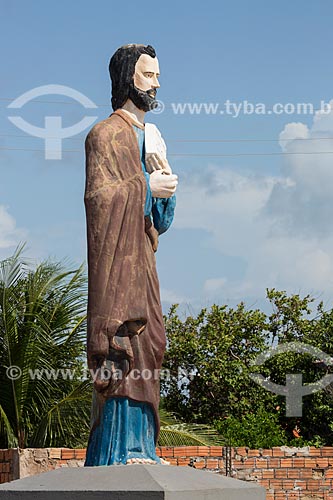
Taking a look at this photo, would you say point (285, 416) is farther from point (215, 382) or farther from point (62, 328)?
point (62, 328)

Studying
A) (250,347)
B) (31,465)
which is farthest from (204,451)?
(250,347)

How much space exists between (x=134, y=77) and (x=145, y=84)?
8 centimetres

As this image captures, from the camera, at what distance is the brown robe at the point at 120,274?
5848mm

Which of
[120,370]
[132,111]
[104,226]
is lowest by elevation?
[120,370]

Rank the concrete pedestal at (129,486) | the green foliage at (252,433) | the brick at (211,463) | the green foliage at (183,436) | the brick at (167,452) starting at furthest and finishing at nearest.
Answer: the green foliage at (252,433) < the green foliage at (183,436) < the brick at (211,463) < the brick at (167,452) < the concrete pedestal at (129,486)

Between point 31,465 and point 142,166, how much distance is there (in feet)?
17.1

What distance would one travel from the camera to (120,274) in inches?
233

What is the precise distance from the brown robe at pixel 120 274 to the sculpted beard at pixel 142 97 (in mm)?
315

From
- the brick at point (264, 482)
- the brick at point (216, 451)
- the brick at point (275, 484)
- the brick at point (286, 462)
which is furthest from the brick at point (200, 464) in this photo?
the brick at point (286, 462)

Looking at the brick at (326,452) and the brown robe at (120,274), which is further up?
the brown robe at (120,274)

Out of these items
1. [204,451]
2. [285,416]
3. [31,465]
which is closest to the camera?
[31,465]

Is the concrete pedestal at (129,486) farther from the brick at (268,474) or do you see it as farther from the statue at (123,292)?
the brick at (268,474)

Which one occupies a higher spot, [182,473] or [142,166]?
[142,166]

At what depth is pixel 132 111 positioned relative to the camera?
6500 millimetres
